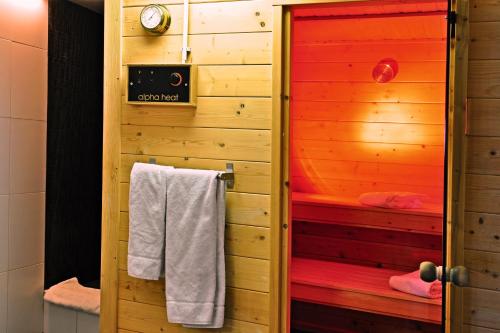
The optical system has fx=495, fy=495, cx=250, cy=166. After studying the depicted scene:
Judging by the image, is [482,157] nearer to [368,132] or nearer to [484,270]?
[484,270]

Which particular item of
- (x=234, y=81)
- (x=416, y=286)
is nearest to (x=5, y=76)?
(x=234, y=81)

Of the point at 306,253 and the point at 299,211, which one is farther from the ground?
the point at 299,211

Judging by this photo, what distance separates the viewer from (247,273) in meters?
2.25

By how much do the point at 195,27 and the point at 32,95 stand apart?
51.7 inches

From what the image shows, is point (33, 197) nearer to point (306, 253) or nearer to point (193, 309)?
point (193, 309)

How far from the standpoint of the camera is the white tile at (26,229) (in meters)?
2.93

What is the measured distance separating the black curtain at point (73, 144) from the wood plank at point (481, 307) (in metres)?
2.51

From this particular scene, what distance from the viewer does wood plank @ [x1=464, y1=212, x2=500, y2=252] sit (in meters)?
1.82

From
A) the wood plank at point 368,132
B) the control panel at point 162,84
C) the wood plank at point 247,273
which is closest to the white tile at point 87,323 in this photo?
the wood plank at point 247,273

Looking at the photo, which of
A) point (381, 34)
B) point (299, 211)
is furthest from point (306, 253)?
point (381, 34)

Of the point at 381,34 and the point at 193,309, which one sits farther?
the point at 381,34

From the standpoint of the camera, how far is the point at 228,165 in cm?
227

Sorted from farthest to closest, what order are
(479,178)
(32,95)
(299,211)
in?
1. (299,211)
2. (32,95)
3. (479,178)

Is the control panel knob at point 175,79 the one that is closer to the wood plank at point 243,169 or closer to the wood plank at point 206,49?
the wood plank at point 206,49
